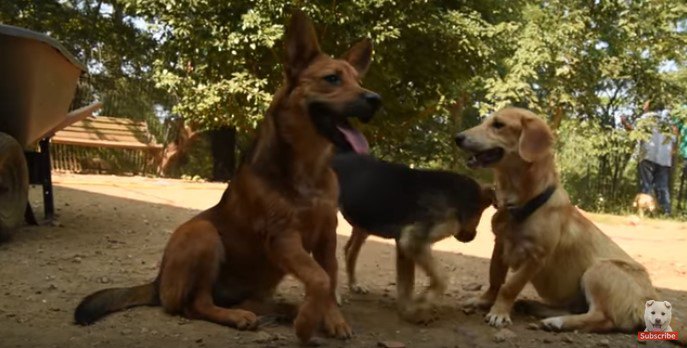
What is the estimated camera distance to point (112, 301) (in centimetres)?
343

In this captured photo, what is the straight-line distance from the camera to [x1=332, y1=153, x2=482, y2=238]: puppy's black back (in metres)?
3.83

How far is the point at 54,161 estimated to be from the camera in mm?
16828

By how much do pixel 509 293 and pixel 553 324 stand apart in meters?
0.30

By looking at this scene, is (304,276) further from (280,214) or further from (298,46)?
(298,46)

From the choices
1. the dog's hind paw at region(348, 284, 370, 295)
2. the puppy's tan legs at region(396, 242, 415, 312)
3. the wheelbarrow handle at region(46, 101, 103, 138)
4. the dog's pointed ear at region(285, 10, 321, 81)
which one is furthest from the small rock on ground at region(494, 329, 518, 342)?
the wheelbarrow handle at region(46, 101, 103, 138)

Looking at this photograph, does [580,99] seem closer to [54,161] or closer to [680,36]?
[680,36]

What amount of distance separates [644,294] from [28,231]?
210 inches

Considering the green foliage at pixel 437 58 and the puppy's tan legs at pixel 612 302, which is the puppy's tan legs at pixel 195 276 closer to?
the puppy's tan legs at pixel 612 302

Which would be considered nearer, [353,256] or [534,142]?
[534,142]

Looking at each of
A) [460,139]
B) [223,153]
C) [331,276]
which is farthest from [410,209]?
[223,153]

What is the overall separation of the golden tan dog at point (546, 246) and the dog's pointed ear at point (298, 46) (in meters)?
1.13

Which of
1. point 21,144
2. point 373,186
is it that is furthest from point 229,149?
point 373,186

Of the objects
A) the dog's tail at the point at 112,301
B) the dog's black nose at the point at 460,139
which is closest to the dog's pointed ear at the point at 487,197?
the dog's black nose at the point at 460,139

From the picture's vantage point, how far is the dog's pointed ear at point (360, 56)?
3687 millimetres
